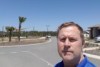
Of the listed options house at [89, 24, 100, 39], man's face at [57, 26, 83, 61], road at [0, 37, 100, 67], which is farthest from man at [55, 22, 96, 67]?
house at [89, 24, 100, 39]

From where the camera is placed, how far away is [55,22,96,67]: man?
2211 mm

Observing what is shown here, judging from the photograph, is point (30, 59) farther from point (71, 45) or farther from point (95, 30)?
point (95, 30)

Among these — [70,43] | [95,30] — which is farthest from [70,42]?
[95,30]

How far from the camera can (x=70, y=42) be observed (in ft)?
7.38

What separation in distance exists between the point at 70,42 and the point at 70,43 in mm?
19

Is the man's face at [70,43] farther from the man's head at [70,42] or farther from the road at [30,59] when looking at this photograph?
the road at [30,59]

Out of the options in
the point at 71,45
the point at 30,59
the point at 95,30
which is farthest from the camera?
the point at 95,30

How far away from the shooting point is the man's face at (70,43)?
2.21 meters

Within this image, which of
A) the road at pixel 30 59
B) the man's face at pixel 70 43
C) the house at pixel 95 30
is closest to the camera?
the man's face at pixel 70 43

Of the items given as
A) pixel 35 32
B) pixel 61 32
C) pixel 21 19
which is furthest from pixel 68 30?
pixel 35 32

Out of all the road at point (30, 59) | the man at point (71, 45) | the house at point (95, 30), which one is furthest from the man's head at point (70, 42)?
the house at point (95, 30)

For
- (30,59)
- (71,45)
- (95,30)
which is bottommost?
(30,59)

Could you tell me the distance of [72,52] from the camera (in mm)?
2209

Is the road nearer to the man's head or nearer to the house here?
the man's head
